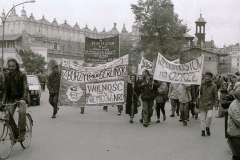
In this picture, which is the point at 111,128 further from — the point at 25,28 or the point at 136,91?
the point at 25,28

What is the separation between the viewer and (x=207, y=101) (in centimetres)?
1152

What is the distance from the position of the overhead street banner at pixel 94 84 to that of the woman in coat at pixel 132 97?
200 millimetres

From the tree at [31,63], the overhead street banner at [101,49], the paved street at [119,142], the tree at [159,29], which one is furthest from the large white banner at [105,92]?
the tree at [31,63]

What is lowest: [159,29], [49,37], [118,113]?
[118,113]

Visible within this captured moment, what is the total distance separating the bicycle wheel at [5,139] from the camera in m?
7.47

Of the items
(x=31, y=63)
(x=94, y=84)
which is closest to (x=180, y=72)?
(x=94, y=84)

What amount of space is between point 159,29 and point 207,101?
39807 mm

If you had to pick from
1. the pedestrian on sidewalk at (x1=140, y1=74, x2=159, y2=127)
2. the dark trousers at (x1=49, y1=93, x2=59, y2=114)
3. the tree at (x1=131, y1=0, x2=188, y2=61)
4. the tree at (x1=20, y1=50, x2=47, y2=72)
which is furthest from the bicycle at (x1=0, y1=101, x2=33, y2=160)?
the tree at (x1=20, y1=50, x2=47, y2=72)

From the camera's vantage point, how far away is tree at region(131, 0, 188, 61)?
49.0 m

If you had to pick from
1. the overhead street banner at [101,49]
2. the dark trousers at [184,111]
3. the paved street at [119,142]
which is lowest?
the paved street at [119,142]

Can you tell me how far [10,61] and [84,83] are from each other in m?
6.89

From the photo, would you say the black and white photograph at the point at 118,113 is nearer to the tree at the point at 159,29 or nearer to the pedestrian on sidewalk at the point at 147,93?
the pedestrian on sidewalk at the point at 147,93

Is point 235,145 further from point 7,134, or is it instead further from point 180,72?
point 180,72

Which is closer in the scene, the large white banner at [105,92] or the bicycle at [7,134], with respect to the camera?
the bicycle at [7,134]
